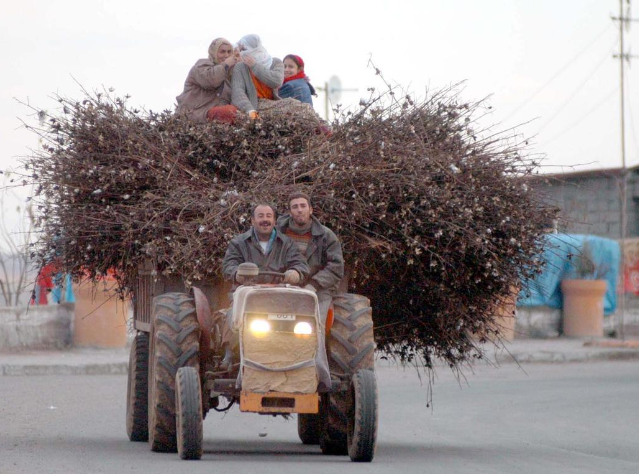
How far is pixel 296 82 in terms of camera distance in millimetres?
12445

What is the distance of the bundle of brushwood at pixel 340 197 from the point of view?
9375 mm

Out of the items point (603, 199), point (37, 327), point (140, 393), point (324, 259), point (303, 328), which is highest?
point (603, 199)

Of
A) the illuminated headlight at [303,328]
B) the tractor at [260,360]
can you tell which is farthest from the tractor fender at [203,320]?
the illuminated headlight at [303,328]

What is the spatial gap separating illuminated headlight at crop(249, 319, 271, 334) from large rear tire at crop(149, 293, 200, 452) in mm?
763

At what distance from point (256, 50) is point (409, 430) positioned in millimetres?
4896

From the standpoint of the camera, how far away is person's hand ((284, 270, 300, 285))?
836 cm

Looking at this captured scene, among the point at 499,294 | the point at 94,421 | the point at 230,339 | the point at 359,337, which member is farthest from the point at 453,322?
the point at 94,421

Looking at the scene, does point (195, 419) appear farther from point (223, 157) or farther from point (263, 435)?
point (263, 435)

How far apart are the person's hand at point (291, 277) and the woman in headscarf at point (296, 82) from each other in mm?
4188

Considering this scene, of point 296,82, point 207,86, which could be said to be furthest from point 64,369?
point 207,86

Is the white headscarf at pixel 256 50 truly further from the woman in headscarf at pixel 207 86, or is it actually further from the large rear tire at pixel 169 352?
the large rear tire at pixel 169 352

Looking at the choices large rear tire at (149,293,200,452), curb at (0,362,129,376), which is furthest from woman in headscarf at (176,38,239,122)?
curb at (0,362,129,376)

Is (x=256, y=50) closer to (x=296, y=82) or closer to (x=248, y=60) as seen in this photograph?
(x=248, y=60)

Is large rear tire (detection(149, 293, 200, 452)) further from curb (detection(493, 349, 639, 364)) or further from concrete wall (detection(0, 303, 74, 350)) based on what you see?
curb (detection(493, 349, 639, 364))
